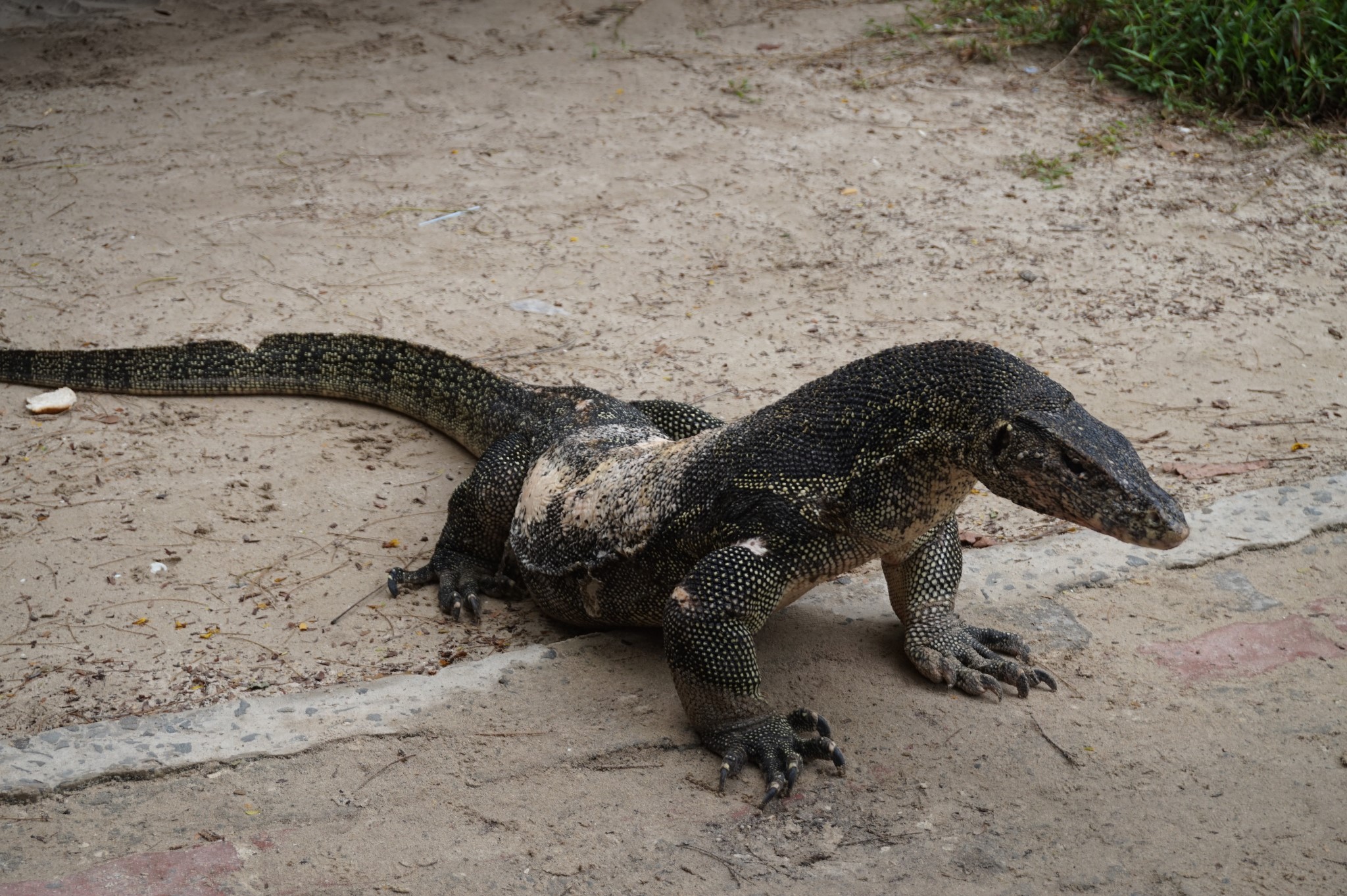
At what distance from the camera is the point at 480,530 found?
4688mm

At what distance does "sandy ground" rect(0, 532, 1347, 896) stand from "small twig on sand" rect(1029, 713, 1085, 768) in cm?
1

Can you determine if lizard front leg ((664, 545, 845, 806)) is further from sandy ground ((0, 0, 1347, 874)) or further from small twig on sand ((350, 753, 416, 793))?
small twig on sand ((350, 753, 416, 793))

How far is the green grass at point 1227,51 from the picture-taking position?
8164 mm

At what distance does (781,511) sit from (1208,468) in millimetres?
2466

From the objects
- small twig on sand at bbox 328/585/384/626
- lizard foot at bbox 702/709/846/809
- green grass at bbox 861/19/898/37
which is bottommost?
small twig on sand at bbox 328/585/384/626

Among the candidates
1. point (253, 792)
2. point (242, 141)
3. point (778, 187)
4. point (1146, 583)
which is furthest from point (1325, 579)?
point (242, 141)

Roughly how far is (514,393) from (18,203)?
161 inches

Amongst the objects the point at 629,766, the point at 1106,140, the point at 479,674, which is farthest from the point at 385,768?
the point at 1106,140

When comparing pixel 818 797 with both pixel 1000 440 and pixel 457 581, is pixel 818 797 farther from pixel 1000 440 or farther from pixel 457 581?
pixel 457 581

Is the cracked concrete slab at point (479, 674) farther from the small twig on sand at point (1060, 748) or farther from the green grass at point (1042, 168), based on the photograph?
the green grass at point (1042, 168)

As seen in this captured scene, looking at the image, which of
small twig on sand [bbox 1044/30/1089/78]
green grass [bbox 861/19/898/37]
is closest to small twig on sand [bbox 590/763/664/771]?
small twig on sand [bbox 1044/30/1089/78]

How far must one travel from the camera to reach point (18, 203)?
717 centimetres

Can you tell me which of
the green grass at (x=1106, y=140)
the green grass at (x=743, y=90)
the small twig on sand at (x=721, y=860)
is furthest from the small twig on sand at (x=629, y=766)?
the green grass at (x=743, y=90)

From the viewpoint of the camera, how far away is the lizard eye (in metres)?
3.19
